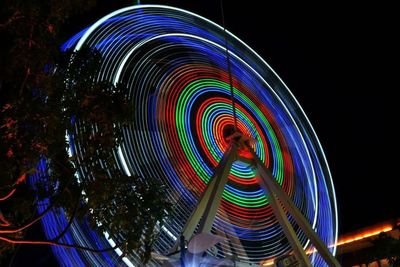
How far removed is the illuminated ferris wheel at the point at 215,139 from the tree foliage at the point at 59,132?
8.03 ft

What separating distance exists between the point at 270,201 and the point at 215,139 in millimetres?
2470

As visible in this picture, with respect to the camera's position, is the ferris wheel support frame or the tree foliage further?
the ferris wheel support frame

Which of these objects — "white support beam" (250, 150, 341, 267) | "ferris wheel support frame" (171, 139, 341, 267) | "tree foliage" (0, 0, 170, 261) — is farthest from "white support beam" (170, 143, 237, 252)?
"tree foliage" (0, 0, 170, 261)

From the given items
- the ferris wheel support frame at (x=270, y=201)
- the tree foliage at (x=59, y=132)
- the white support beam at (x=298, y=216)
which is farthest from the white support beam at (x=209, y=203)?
the tree foliage at (x=59, y=132)

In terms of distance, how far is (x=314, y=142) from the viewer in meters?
18.1

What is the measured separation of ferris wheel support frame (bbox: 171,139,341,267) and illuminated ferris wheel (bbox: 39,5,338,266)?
0.10 ft

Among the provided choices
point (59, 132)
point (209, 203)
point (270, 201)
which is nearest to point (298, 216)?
point (270, 201)

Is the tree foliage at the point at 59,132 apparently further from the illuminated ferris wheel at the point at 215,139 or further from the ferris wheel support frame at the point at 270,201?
the ferris wheel support frame at the point at 270,201

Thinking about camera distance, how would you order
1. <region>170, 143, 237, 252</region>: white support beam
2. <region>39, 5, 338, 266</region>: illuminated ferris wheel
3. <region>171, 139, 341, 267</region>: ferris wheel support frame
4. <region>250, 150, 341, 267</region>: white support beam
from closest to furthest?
<region>170, 143, 237, 252</region>: white support beam < <region>171, 139, 341, 267</region>: ferris wheel support frame < <region>39, 5, 338, 266</region>: illuminated ferris wheel < <region>250, 150, 341, 267</region>: white support beam

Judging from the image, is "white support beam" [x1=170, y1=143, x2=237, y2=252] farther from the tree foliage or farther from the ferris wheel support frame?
the tree foliage

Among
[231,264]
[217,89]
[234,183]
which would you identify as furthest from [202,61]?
[231,264]

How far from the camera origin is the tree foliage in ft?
25.0

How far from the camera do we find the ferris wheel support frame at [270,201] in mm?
12711

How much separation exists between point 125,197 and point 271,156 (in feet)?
33.0
